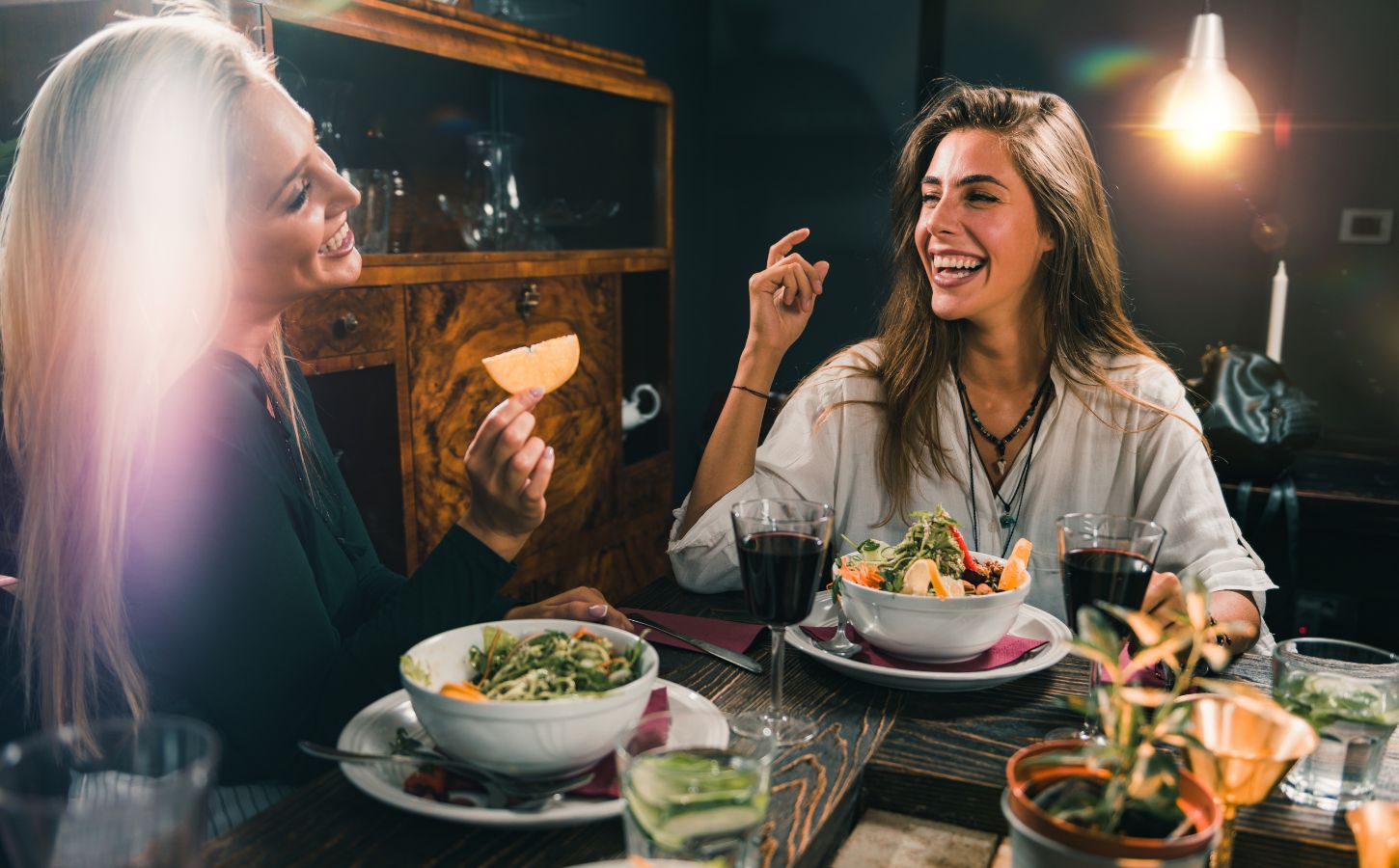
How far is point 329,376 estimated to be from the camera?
7.14 ft

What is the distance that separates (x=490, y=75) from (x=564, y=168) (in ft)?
1.23

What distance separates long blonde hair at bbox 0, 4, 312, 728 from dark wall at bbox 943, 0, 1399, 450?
3.29m

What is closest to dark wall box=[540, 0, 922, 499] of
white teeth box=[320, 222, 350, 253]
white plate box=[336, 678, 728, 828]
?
white teeth box=[320, 222, 350, 253]

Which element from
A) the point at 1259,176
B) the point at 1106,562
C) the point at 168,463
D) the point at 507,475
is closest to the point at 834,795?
the point at 1106,562

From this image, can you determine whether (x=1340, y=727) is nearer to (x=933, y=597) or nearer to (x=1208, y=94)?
(x=933, y=597)

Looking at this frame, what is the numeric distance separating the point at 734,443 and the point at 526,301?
3.20 ft

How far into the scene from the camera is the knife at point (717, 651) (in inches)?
46.6

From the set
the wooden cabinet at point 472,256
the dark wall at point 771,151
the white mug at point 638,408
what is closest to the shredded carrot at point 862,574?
the wooden cabinet at point 472,256

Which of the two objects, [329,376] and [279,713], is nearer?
[279,713]

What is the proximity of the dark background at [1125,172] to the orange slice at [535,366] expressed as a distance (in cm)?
208

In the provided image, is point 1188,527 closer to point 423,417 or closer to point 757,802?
point 757,802

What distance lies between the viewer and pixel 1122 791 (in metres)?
0.69

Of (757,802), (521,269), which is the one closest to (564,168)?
(521,269)

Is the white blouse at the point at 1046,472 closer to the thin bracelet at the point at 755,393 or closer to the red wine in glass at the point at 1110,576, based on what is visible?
the thin bracelet at the point at 755,393
